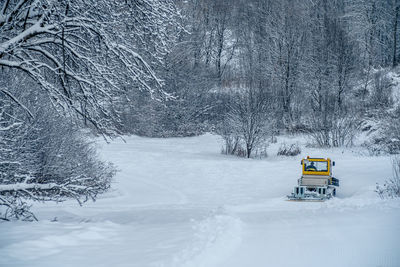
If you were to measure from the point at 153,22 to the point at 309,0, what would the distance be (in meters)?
34.2

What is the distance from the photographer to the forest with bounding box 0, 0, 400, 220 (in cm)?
607

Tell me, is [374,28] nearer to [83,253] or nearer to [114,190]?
[114,190]

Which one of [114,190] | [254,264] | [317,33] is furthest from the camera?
[317,33]

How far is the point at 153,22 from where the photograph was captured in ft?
21.7

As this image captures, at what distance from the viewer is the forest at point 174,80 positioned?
6066 millimetres

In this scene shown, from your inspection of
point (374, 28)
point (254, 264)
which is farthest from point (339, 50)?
point (254, 264)

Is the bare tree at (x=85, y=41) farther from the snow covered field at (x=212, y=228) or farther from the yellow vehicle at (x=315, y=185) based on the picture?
the yellow vehicle at (x=315, y=185)

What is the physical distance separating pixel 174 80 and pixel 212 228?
909 inches

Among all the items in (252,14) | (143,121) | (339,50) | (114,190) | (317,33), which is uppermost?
(252,14)

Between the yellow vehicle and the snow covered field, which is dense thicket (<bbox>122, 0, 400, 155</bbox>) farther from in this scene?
the snow covered field

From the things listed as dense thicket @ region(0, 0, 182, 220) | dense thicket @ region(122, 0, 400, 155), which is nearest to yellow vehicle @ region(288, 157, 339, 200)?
dense thicket @ region(0, 0, 182, 220)

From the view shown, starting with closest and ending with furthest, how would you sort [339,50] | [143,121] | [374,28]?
[339,50] → [143,121] → [374,28]

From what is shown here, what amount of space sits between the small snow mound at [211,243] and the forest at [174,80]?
2009 millimetres

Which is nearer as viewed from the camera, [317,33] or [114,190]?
[114,190]
